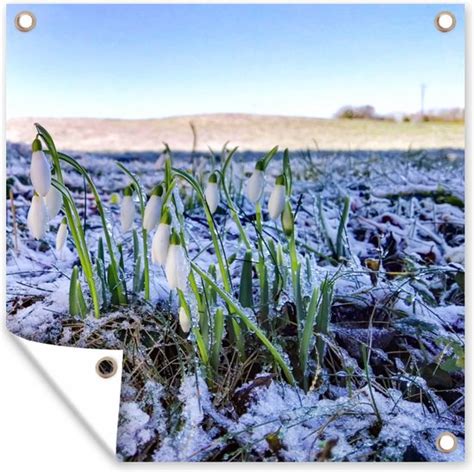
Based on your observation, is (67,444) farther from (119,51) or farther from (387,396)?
(119,51)

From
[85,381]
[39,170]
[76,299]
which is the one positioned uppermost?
[39,170]

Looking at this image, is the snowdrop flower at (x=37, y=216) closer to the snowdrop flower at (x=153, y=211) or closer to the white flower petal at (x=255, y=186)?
the snowdrop flower at (x=153, y=211)

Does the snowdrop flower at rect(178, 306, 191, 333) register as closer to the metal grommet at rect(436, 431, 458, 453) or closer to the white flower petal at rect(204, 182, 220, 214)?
the white flower petal at rect(204, 182, 220, 214)

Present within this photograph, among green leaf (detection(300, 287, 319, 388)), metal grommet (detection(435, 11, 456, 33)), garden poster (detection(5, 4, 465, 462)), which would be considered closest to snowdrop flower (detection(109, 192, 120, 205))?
garden poster (detection(5, 4, 465, 462))

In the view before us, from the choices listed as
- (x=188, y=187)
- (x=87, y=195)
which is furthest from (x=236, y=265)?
(x=87, y=195)

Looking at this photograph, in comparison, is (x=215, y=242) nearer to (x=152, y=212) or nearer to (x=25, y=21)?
(x=152, y=212)

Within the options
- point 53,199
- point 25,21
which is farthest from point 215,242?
point 25,21
